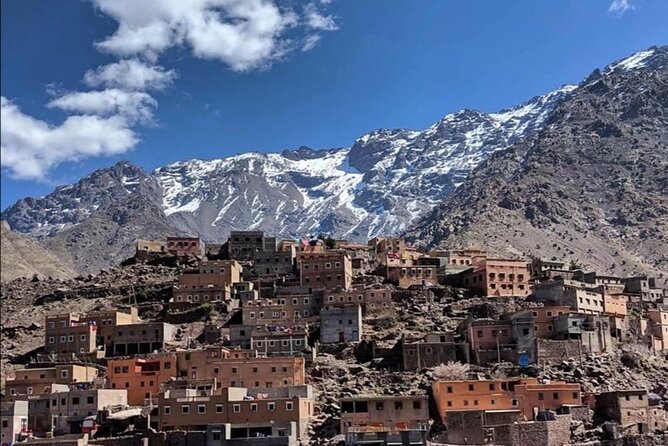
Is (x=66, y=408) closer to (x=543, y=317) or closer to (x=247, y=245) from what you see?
(x=543, y=317)

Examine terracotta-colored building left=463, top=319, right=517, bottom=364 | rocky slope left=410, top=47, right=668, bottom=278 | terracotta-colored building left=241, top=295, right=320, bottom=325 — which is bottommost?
terracotta-colored building left=463, top=319, right=517, bottom=364

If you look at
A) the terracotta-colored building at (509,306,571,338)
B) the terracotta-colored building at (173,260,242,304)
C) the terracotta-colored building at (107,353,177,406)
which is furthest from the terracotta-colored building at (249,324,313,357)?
the terracotta-colored building at (509,306,571,338)

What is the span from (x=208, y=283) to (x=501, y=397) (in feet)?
78.0

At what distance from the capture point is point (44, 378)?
5109cm

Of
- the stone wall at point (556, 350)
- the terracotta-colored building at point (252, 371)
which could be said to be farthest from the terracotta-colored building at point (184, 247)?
the stone wall at point (556, 350)

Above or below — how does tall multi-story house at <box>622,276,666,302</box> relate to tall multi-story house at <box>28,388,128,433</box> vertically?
above

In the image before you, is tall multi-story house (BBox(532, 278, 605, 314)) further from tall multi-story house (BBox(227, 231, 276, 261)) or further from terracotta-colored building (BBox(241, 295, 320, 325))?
tall multi-story house (BBox(227, 231, 276, 261))

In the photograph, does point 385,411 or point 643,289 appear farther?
point 643,289

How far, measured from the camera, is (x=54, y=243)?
193875 millimetres

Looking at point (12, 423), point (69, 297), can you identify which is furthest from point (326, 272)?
point (12, 423)

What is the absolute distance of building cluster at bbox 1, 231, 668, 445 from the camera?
44.5 metres

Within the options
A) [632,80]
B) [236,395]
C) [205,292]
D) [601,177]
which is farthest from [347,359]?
[632,80]

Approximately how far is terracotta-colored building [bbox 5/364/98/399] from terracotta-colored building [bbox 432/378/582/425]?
60.3 ft

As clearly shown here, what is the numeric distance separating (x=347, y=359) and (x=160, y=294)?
1764 cm
